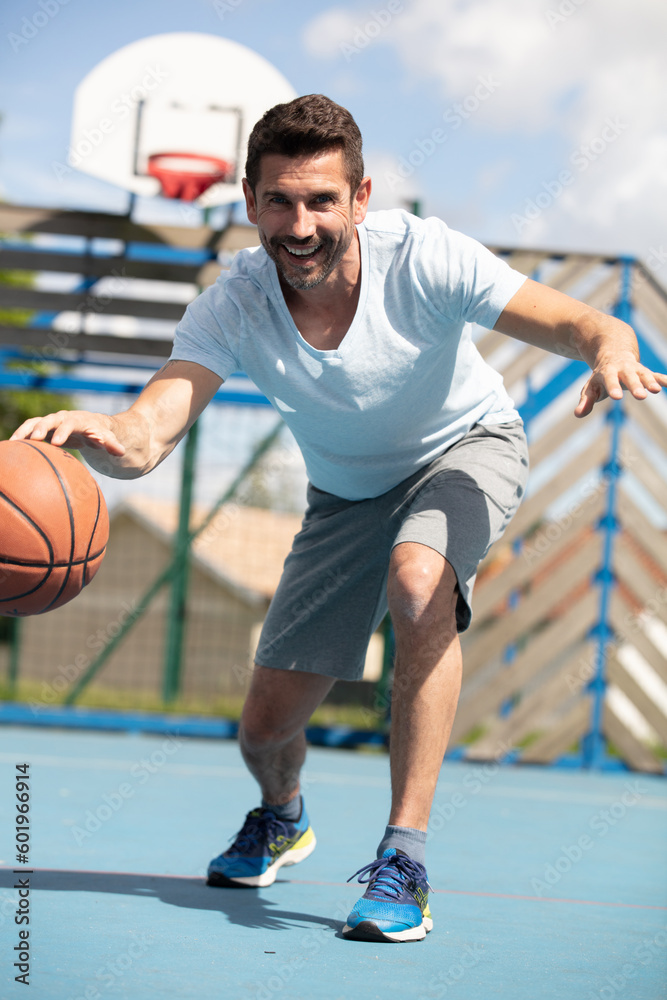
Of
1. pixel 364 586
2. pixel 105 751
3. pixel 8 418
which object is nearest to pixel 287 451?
pixel 105 751

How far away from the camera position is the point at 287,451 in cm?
800

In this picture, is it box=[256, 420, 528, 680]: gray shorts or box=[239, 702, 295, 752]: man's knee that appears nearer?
box=[256, 420, 528, 680]: gray shorts

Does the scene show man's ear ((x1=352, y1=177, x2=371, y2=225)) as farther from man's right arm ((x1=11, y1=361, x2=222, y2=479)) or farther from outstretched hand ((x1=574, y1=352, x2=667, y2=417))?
outstretched hand ((x1=574, y1=352, x2=667, y2=417))

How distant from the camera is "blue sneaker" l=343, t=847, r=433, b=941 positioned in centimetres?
217

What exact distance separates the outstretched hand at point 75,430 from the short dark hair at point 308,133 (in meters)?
0.69

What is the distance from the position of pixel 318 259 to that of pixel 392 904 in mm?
1404

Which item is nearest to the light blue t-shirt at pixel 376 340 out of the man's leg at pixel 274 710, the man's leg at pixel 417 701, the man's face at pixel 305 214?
the man's face at pixel 305 214

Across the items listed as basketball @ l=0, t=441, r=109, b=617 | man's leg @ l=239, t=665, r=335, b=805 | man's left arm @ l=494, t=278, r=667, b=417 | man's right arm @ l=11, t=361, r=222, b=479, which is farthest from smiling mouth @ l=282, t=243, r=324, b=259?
man's leg @ l=239, t=665, r=335, b=805

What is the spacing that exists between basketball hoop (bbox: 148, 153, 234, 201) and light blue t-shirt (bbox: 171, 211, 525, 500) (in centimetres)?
427

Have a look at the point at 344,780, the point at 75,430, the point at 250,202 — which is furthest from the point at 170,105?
the point at 75,430

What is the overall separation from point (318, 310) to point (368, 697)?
5360 millimetres

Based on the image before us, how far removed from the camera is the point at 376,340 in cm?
246

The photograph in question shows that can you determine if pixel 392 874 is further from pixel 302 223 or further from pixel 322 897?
pixel 302 223

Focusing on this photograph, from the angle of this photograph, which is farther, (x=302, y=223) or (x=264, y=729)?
(x=264, y=729)
